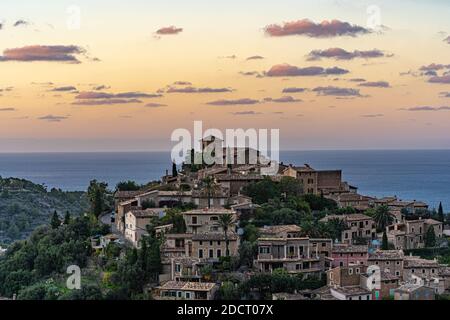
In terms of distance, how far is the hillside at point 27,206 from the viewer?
44.8 meters

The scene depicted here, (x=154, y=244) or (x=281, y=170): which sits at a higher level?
(x=281, y=170)

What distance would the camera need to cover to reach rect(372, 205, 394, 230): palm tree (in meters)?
24.0

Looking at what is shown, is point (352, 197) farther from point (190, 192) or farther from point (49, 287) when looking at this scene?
point (49, 287)

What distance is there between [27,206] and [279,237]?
3298 cm

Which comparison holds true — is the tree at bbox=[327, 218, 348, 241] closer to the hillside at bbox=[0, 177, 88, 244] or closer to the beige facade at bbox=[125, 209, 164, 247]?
the beige facade at bbox=[125, 209, 164, 247]

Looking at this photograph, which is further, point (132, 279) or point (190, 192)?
point (190, 192)

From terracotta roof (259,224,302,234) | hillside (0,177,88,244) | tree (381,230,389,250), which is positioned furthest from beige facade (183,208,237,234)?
hillside (0,177,88,244)

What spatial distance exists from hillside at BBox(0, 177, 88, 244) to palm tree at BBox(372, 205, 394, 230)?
74.3ft

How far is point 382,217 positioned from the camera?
2402 cm

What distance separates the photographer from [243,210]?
22.7 metres

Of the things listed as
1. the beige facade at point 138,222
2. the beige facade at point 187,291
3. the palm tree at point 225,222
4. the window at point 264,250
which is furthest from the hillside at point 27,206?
the beige facade at point 187,291

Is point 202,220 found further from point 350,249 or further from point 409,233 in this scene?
point 409,233

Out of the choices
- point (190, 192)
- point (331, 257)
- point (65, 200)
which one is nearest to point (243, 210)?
point (190, 192)

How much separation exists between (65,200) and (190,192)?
3190 centimetres
